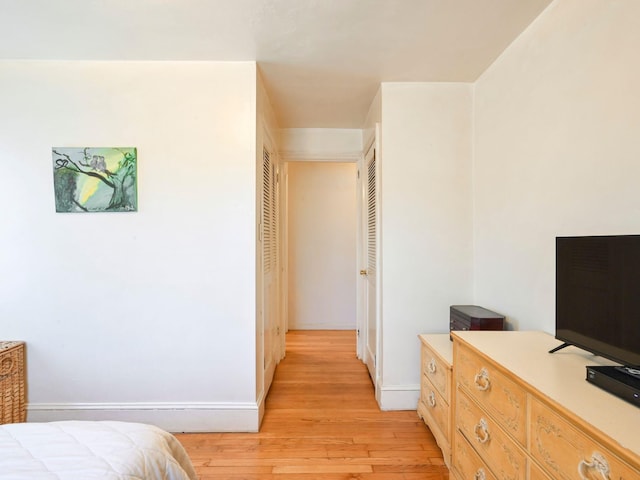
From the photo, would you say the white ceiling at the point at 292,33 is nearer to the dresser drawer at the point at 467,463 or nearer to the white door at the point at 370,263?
the white door at the point at 370,263

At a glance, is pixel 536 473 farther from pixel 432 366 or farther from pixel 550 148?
pixel 550 148

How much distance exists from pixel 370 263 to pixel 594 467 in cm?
221

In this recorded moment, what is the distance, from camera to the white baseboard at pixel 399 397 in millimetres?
2311

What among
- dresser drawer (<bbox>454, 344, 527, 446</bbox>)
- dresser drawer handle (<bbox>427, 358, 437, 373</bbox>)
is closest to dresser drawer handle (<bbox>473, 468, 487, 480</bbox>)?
dresser drawer (<bbox>454, 344, 527, 446</bbox>)

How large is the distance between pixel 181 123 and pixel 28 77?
39.7 inches

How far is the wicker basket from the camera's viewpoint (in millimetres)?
1894

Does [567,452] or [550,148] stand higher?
[550,148]

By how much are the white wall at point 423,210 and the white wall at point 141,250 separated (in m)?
0.99

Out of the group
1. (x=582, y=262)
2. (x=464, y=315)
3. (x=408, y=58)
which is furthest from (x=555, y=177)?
(x=408, y=58)

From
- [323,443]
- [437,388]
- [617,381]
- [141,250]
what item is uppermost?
[141,250]

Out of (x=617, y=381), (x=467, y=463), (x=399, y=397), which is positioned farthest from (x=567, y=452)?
(x=399, y=397)

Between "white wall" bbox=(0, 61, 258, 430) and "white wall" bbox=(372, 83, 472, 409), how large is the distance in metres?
0.99

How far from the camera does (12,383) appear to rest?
6.40ft

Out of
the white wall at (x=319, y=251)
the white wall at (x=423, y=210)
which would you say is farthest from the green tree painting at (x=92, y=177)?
the white wall at (x=319, y=251)
